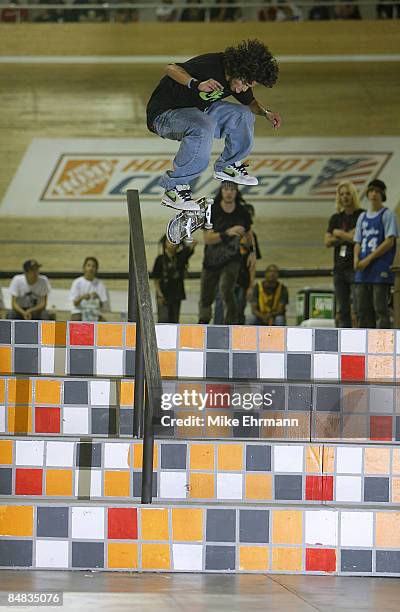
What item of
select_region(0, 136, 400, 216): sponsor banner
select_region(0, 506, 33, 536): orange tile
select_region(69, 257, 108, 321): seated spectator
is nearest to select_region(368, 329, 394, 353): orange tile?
select_region(0, 506, 33, 536): orange tile

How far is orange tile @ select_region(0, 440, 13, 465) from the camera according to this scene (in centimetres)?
379

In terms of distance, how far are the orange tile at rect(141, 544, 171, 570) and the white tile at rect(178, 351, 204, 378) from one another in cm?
97

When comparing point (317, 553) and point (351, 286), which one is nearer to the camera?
point (317, 553)

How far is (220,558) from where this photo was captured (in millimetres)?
3520

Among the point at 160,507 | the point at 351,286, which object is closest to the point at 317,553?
the point at 160,507

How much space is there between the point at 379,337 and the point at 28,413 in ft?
4.67

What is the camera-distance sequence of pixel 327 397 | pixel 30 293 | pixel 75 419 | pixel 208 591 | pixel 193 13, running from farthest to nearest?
pixel 193 13
pixel 30 293
pixel 75 419
pixel 327 397
pixel 208 591

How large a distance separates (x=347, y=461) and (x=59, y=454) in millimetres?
1010

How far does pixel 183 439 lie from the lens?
12.3 ft

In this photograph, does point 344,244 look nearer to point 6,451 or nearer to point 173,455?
point 173,455

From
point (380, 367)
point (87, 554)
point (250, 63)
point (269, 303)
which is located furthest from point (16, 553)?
point (269, 303)

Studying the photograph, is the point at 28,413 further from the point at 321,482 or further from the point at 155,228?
the point at 155,228

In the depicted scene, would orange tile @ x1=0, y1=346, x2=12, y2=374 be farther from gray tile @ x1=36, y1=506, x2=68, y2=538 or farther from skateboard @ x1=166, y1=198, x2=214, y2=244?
gray tile @ x1=36, y1=506, x2=68, y2=538

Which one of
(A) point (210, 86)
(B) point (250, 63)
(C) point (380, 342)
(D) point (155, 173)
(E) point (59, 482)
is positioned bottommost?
(E) point (59, 482)
